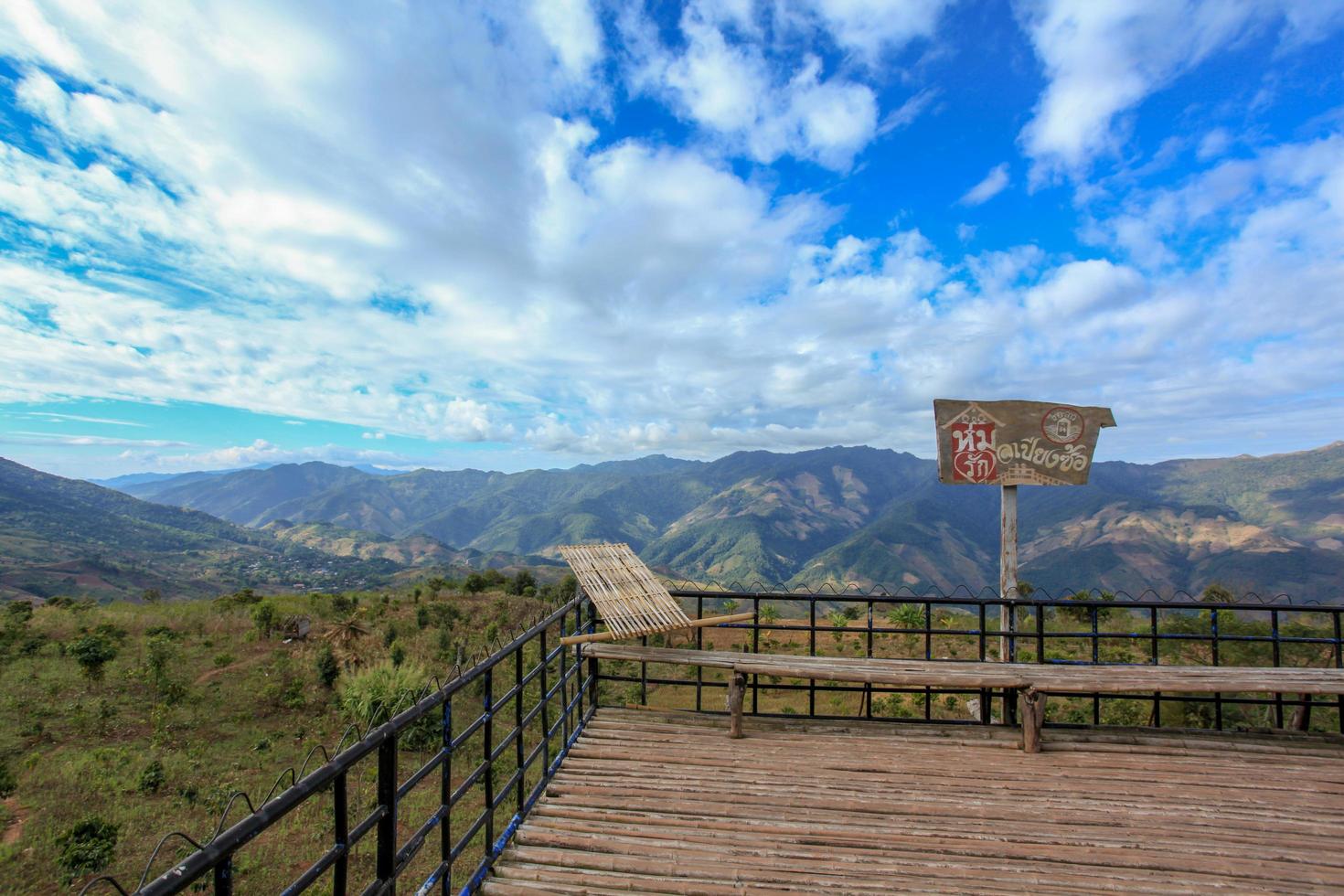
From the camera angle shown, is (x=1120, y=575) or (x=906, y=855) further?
(x=1120, y=575)

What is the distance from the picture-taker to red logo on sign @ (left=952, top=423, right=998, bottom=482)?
7.37 meters

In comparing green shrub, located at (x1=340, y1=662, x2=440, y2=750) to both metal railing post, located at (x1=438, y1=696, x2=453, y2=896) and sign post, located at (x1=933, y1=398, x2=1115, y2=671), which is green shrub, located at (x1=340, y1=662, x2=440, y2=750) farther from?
sign post, located at (x1=933, y1=398, x2=1115, y2=671)

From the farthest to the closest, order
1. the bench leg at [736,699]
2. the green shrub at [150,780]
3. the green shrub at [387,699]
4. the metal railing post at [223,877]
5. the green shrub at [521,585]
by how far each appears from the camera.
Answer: the green shrub at [521,585] < the green shrub at [387,699] < the green shrub at [150,780] < the bench leg at [736,699] < the metal railing post at [223,877]

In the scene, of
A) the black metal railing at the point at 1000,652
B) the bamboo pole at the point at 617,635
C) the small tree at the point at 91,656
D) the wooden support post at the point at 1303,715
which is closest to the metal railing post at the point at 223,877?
the bamboo pole at the point at 617,635

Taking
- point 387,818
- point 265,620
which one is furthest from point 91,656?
point 387,818

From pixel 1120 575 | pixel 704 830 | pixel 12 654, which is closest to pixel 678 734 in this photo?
pixel 704 830

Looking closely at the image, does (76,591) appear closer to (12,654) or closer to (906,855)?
(12,654)

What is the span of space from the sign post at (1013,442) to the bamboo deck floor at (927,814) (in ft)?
8.22

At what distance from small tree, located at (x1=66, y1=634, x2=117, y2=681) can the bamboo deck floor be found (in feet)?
34.7

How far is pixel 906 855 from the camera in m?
4.01

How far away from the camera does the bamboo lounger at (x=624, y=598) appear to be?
5625 mm

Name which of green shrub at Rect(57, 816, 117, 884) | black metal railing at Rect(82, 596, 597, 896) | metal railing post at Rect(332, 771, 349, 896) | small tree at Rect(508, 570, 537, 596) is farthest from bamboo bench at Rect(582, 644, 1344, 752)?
small tree at Rect(508, 570, 537, 596)

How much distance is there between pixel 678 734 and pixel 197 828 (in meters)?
6.59

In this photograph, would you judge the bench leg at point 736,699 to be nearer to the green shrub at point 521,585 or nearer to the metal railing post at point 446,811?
the metal railing post at point 446,811
